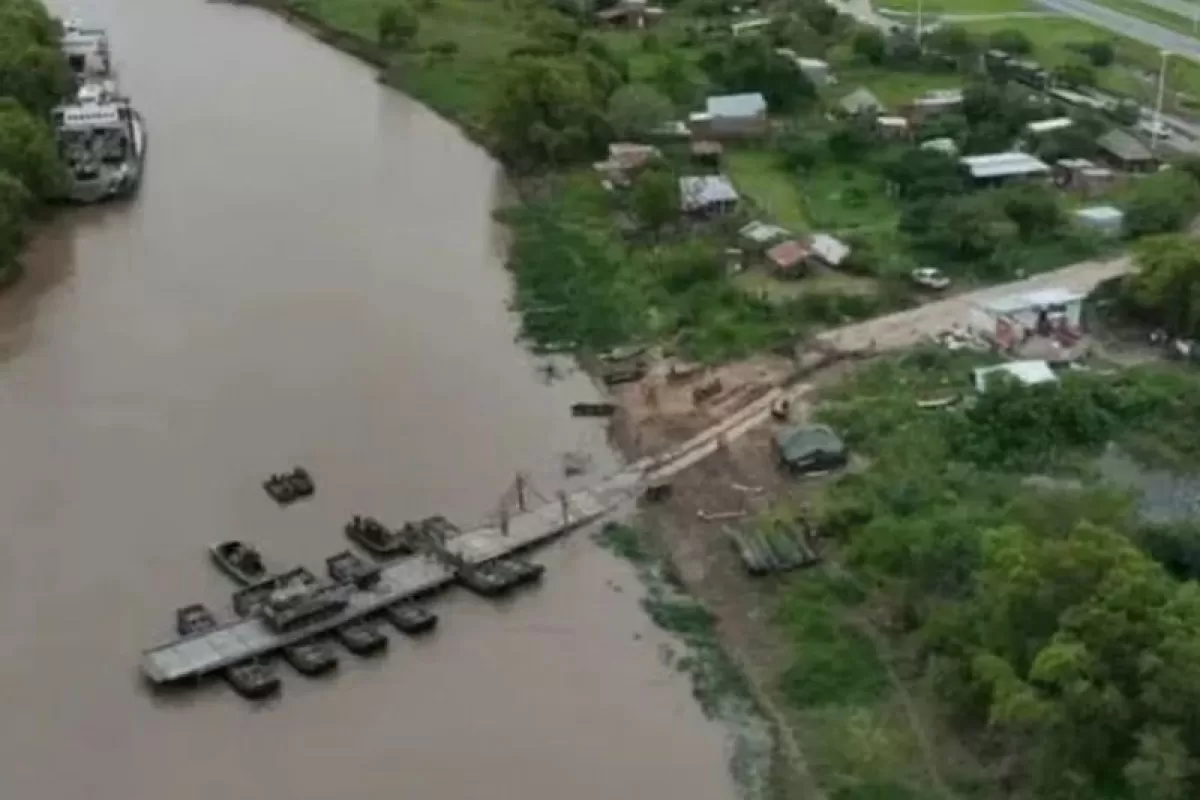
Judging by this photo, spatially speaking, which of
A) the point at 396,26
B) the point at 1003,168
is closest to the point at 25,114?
the point at 396,26

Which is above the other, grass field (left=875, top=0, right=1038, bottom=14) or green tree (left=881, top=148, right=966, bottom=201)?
grass field (left=875, top=0, right=1038, bottom=14)

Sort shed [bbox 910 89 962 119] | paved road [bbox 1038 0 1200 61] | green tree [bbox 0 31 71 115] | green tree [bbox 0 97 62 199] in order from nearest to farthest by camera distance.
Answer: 1. green tree [bbox 0 97 62 199]
2. green tree [bbox 0 31 71 115]
3. shed [bbox 910 89 962 119]
4. paved road [bbox 1038 0 1200 61]

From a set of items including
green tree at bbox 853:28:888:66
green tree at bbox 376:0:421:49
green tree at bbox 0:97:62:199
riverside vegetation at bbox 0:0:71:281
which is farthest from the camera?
green tree at bbox 376:0:421:49

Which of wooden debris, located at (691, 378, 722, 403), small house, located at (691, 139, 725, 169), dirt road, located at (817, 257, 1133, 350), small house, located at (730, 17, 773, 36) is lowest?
wooden debris, located at (691, 378, 722, 403)

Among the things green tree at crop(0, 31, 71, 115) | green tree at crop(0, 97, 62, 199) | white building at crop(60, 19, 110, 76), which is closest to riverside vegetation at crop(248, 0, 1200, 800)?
white building at crop(60, 19, 110, 76)

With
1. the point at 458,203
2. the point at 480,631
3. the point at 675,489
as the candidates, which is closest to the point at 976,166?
the point at 458,203

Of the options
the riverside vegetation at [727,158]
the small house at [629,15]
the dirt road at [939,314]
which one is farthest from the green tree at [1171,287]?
the small house at [629,15]

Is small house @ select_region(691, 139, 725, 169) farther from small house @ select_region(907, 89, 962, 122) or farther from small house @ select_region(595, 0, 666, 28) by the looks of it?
small house @ select_region(595, 0, 666, 28)
